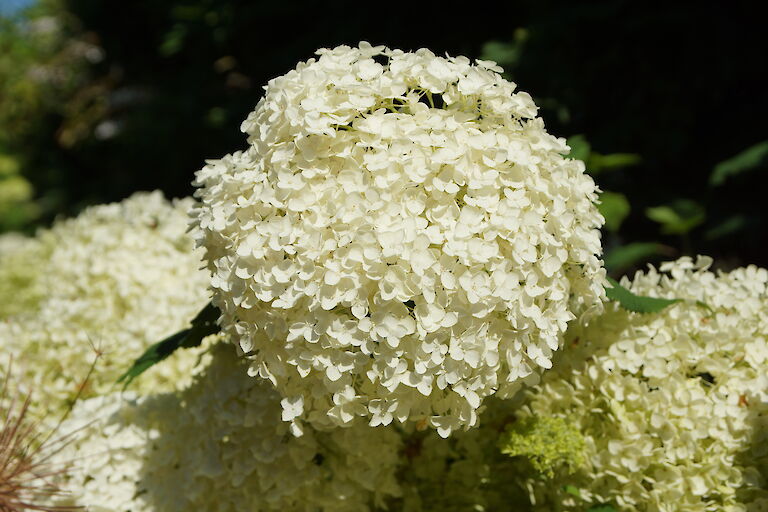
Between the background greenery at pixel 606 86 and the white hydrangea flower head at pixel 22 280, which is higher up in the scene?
the background greenery at pixel 606 86

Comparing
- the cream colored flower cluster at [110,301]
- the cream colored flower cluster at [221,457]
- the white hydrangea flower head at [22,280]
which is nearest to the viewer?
the cream colored flower cluster at [221,457]

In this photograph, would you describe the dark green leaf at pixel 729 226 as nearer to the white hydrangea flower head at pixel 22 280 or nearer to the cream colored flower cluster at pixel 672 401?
the cream colored flower cluster at pixel 672 401

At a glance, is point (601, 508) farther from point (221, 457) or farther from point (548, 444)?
point (221, 457)

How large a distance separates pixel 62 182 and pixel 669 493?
9.61m

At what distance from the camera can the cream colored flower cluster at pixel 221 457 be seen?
159cm

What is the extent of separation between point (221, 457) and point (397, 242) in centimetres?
72

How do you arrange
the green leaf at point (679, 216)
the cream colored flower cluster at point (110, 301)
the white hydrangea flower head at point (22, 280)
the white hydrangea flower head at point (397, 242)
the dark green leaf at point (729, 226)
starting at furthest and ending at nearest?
the dark green leaf at point (729, 226), the white hydrangea flower head at point (22, 280), the green leaf at point (679, 216), the cream colored flower cluster at point (110, 301), the white hydrangea flower head at point (397, 242)

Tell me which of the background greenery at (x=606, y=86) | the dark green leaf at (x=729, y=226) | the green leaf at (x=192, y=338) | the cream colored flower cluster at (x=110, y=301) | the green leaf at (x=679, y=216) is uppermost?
the background greenery at (x=606, y=86)

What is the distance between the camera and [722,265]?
156 inches

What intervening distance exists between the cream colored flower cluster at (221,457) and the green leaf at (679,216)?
55.3 inches

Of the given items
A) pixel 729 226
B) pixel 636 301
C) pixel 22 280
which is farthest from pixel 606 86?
pixel 22 280

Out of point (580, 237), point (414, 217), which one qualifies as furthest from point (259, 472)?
point (580, 237)

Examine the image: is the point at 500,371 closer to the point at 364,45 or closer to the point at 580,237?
the point at 580,237

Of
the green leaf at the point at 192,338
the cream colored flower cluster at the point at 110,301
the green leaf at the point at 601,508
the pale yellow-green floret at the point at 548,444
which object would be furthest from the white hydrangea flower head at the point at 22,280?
the green leaf at the point at 601,508
